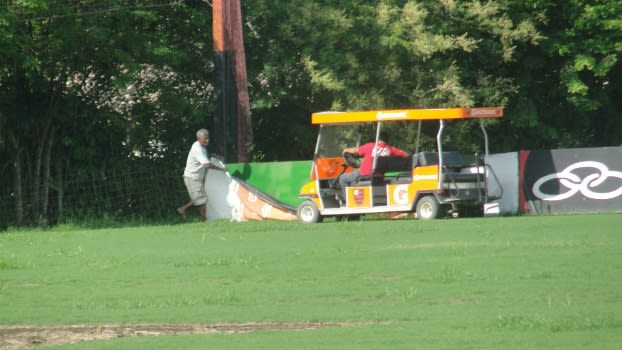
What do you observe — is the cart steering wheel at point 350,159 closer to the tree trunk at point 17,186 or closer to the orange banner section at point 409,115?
the orange banner section at point 409,115

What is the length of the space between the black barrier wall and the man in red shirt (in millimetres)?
2782

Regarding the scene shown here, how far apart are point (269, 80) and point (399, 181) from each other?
745 centimetres

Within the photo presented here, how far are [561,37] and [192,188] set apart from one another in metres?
11.4

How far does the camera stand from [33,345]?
10477mm

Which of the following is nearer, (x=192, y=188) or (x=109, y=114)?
(x=192, y=188)

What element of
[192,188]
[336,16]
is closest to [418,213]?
[192,188]

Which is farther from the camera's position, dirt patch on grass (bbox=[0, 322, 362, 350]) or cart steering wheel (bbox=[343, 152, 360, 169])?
cart steering wheel (bbox=[343, 152, 360, 169])

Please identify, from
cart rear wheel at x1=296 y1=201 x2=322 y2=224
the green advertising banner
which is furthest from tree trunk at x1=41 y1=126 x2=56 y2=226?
cart rear wheel at x1=296 y1=201 x2=322 y2=224

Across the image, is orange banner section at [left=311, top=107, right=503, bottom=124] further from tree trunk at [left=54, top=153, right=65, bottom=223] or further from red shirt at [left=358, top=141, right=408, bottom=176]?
tree trunk at [left=54, top=153, right=65, bottom=223]

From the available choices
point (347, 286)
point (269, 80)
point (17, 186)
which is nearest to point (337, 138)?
point (269, 80)

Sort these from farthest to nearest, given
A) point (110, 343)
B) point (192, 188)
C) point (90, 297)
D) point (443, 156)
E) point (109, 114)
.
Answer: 1. point (109, 114)
2. point (192, 188)
3. point (443, 156)
4. point (90, 297)
5. point (110, 343)

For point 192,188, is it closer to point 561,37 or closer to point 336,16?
point 336,16

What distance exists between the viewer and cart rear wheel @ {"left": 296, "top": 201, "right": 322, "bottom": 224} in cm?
2686

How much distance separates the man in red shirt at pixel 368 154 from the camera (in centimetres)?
2600
